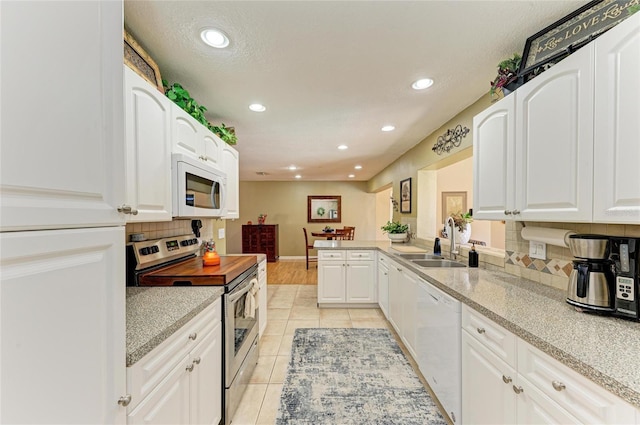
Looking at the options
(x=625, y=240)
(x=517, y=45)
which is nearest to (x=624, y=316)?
(x=625, y=240)

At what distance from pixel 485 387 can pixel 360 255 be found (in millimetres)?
2423

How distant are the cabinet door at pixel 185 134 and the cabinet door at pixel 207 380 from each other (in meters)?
1.19

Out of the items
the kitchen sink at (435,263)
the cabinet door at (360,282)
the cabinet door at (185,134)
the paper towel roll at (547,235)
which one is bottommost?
the cabinet door at (360,282)

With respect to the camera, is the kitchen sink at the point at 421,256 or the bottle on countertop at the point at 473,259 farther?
the kitchen sink at the point at 421,256

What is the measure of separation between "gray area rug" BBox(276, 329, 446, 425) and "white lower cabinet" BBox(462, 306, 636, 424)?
49cm

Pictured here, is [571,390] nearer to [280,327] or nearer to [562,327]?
[562,327]

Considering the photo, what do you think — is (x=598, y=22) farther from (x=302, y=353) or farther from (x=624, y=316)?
(x=302, y=353)

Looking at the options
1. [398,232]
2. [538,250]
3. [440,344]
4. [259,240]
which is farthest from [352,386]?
[259,240]

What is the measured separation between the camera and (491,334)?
1.23 metres

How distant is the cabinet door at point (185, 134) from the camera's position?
1672 millimetres

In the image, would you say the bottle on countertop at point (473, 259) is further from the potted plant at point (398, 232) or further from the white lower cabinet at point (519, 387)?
the potted plant at point (398, 232)

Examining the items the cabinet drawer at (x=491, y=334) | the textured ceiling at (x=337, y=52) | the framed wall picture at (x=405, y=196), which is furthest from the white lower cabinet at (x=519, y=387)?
the framed wall picture at (x=405, y=196)

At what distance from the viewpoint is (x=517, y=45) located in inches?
59.8

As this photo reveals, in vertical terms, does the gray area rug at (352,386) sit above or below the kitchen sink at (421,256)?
below
